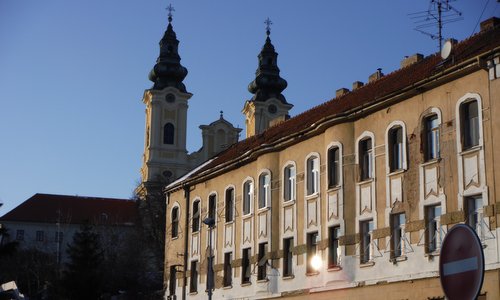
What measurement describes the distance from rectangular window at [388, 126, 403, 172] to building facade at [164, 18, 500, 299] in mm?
36

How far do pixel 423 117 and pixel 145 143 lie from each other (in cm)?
8267

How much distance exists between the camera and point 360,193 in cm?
2570

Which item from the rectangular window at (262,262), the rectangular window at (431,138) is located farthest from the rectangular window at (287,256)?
the rectangular window at (431,138)

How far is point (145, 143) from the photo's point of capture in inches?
4072

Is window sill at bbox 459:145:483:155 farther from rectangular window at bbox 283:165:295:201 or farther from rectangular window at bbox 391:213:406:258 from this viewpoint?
rectangular window at bbox 283:165:295:201

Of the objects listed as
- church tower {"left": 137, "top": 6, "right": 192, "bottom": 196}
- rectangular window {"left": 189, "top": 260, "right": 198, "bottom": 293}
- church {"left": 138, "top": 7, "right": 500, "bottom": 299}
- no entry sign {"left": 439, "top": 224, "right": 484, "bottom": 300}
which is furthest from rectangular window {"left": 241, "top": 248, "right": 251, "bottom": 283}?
church tower {"left": 137, "top": 6, "right": 192, "bottom": 196}

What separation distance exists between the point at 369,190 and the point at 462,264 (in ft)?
69.2

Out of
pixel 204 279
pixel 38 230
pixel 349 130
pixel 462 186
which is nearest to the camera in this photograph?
pixel 462 186

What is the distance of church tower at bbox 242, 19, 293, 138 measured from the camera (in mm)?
100438

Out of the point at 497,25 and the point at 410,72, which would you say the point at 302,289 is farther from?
the point at 497,25

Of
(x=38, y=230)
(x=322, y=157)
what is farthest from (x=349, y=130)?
(x=38, y=230)

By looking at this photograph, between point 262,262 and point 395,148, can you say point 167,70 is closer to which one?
point 262,262

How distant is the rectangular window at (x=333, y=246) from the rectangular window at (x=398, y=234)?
315 centimetres

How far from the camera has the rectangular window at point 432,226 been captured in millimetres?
21938
